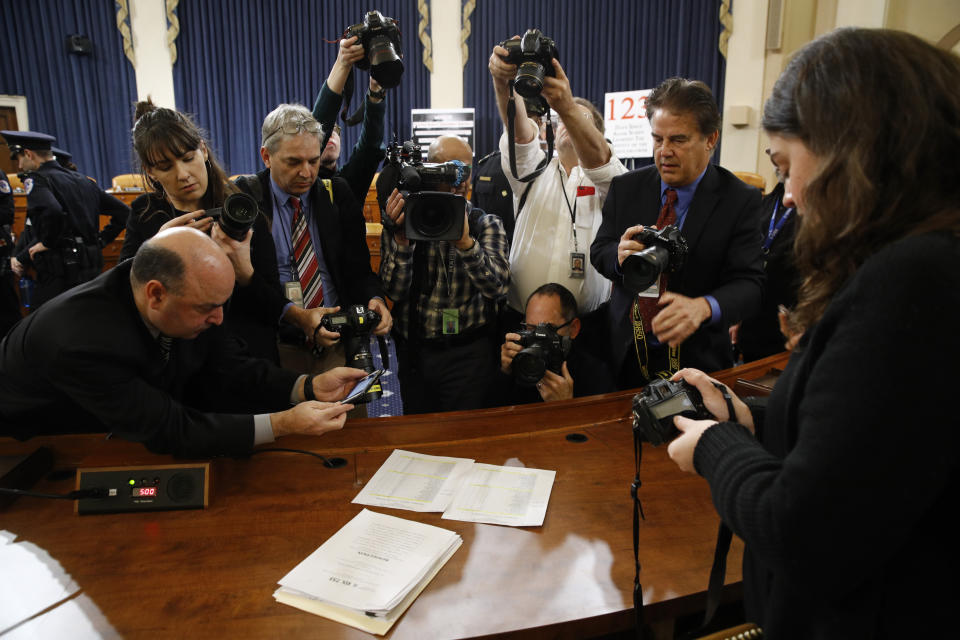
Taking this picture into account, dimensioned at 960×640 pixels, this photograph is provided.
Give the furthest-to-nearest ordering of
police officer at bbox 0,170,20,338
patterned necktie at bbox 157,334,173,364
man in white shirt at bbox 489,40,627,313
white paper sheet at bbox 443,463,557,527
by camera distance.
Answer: police officer at bbox 0,170,20,338
man in white shirt at bbox 489,40,627,313
patterned necktie at bbox 157,334,173,364
white paper sheet at bbox 443,463,557,527

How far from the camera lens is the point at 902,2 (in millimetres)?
4891

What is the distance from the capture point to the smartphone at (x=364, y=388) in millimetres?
1366

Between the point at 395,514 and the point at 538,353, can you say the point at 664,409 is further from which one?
the point at 538,353

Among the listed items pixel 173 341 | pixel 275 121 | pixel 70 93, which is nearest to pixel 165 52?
pixel 70 93

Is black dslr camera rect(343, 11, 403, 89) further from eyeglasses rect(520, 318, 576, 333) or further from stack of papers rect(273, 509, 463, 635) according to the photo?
stack of papers rect(273, 509, 463, 635)

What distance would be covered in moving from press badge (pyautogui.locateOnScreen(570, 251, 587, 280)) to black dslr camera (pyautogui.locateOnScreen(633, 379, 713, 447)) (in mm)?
1102

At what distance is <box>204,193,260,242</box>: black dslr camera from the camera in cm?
153

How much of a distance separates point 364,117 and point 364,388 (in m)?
1.18

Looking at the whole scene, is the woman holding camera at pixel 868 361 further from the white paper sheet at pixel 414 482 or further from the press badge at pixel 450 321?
the press badge at pixel 450 321

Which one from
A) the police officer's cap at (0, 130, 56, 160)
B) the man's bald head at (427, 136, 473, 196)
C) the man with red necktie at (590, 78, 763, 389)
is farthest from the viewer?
the police officer's cap at (0, 130, 56, 160)

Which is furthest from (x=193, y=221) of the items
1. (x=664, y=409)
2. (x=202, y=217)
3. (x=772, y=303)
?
(x=772, y=303)

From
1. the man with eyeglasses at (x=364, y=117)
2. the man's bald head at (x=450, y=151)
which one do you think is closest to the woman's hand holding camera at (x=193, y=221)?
the man with eyeglasses at (x=364, y=117)

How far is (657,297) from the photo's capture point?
1.77 m

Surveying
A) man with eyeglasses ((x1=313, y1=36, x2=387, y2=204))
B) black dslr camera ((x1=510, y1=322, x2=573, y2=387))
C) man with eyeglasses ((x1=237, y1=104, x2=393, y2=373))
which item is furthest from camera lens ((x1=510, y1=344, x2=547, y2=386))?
man with eyeglasses ((x1=313, y1=36, x2=387, y2=204))
